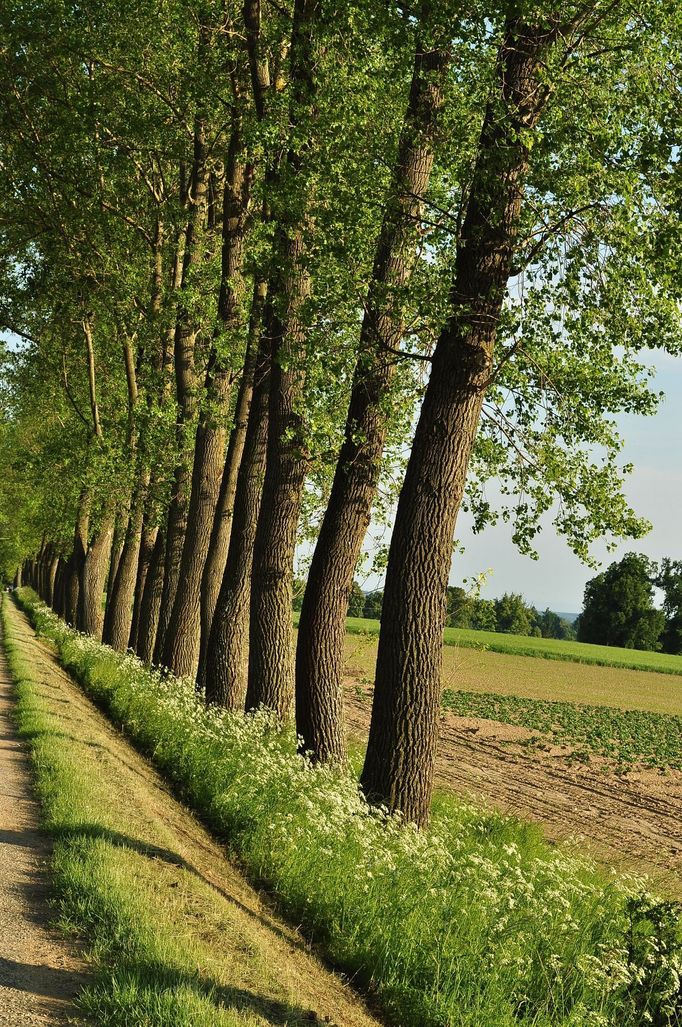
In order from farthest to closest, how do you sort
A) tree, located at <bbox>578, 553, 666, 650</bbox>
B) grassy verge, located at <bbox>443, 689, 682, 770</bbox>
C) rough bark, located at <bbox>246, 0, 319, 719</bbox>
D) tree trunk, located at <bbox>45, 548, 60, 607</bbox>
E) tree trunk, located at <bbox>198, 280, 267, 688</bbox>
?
tree, located at <bbox>578, 553, 666, 650</bbox> < tree trunk, located at <bbox>45, 548, 60, 607</bbox> < grassy verge, located at <bbox>443, 689, 682, 770</bbox> < tree trunk, located at <bbox>198, 280, 267, 688</bbox> < rough bark, located at <bbox>246, 0, 319, 719</bbox>

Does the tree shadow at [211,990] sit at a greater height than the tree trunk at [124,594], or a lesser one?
lesser

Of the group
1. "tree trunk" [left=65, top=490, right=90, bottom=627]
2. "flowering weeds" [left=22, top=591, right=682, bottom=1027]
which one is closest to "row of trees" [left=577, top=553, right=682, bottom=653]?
"tree trunk" [left=65, top=490, right=90, bottom=627]

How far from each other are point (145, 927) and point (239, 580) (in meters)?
9.94

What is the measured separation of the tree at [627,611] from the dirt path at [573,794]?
101 metres

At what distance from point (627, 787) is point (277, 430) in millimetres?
15381

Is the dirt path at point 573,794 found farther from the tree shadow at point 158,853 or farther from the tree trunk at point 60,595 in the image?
the tree trunk at point 60,595

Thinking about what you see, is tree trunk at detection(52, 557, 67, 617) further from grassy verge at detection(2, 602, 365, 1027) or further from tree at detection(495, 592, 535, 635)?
tree at detection(495, 592, 535, 635)

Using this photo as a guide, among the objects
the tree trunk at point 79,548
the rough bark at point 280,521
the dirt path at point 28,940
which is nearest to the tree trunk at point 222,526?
the rough bark at point 280,521

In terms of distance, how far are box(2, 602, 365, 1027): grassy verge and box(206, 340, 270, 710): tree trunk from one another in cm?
552

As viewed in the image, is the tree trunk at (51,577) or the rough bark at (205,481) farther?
the tree trunk at (51,577)

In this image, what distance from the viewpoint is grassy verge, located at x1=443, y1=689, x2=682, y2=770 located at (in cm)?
3203

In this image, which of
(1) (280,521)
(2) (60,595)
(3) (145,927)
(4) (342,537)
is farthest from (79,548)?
(3) (145,927)

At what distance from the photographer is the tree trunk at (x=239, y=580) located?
1602 cm

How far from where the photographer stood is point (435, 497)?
9.44m
